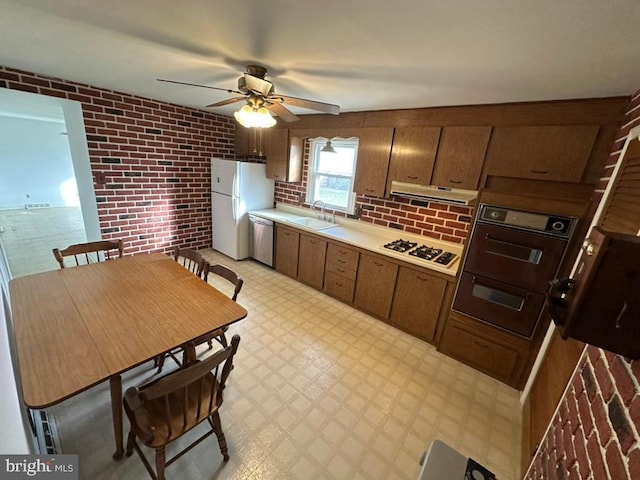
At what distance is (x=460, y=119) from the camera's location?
7.24ft

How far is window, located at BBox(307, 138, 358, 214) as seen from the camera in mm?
3385

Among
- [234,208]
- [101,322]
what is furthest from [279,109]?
[234,208]

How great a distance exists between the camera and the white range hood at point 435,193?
2.20m

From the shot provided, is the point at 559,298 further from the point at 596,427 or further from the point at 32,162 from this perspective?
the point at 32,162

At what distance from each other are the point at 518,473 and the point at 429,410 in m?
0.52

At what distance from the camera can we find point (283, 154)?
3.67 m

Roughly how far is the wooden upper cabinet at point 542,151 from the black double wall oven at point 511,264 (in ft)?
1.15

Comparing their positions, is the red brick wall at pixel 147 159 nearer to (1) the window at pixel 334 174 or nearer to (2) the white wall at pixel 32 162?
(1) the window at pixel 334 174

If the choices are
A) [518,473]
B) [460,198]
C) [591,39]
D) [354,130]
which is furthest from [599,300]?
[354,130]

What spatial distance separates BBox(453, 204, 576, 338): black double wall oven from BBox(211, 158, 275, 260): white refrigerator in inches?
118

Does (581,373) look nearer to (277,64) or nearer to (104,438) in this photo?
(277,64)

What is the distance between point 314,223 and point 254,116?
6.50ft

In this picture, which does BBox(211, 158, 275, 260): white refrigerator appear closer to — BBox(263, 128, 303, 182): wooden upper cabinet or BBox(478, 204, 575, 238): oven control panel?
BBox(263, 128, 303, 182): wooden upper cabinet

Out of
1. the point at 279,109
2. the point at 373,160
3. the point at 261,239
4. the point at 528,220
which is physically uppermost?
the point at 279,109
